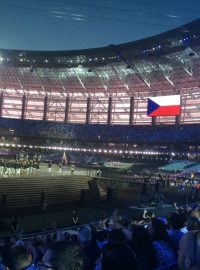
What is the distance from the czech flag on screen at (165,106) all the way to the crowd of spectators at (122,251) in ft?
130

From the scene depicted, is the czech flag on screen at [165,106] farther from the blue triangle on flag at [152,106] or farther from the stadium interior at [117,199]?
the stadium interior at [117,199]

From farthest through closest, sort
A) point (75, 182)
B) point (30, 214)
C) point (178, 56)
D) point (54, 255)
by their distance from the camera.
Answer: point (178, 56), point (75, 182), point (30, 214), point (54, 255)

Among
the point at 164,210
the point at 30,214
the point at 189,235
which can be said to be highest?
the point at 189,235

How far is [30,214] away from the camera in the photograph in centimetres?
2058

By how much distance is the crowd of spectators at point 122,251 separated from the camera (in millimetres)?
3066

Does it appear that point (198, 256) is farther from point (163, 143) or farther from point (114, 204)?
point (163, 143)

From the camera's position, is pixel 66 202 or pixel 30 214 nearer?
pixel 30 214

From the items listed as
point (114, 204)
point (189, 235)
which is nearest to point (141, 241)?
point (189, 235)

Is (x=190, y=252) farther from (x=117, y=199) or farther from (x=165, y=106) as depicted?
(x=165, y=106)

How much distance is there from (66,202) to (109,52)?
101 ft

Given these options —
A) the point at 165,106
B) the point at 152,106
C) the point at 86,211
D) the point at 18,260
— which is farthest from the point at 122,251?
the point at 152,106

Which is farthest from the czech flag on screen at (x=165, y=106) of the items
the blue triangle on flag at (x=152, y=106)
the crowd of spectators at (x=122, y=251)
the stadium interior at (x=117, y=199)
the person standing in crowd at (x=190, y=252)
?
the person standing in crowd at (x=190, y=252)

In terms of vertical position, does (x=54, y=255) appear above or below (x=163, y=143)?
below

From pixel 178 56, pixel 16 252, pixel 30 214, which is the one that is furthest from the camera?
pixel 178 56
